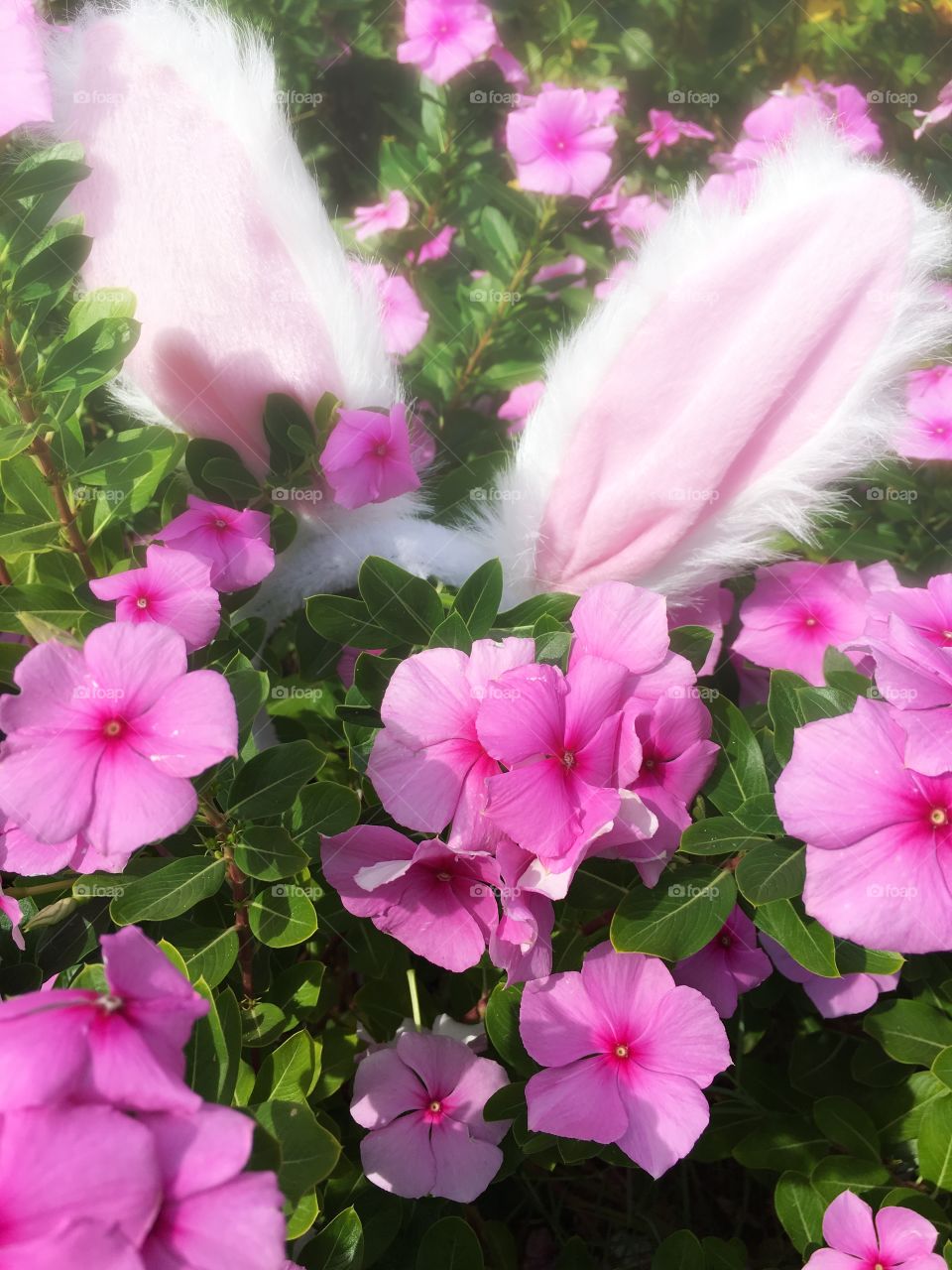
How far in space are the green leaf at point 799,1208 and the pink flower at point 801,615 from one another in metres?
0.48

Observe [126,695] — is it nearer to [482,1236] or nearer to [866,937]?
[866,937]

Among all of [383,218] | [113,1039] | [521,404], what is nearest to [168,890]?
[113,1039]

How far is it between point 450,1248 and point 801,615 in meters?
0.69

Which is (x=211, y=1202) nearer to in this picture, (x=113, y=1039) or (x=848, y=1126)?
(x=113, y=1039)

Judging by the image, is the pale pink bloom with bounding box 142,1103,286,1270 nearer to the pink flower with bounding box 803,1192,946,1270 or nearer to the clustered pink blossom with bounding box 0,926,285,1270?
the clustered pink blossom with bounding box 0,926,285,1270

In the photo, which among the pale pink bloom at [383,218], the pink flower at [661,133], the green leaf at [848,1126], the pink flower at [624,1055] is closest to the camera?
the pink flower at [624,1055]

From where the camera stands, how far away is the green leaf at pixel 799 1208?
89cm

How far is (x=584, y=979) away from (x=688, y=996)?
8cm

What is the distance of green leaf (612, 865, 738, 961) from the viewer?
2.52 feet

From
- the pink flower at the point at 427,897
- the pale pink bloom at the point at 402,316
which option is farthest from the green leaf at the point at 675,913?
the pale pink bloom at the point at 402,316

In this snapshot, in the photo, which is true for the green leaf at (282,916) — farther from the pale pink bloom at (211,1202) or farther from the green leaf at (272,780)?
the pale pink bloom at (211,1202)

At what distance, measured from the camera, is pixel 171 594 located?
2.66ft

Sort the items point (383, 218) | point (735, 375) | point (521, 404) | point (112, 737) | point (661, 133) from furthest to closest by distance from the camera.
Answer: point (661, 133) → point (383, 218) → point (521, 404) → point (735, 375) → point (112, 737)

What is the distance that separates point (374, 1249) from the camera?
2.82 feet
